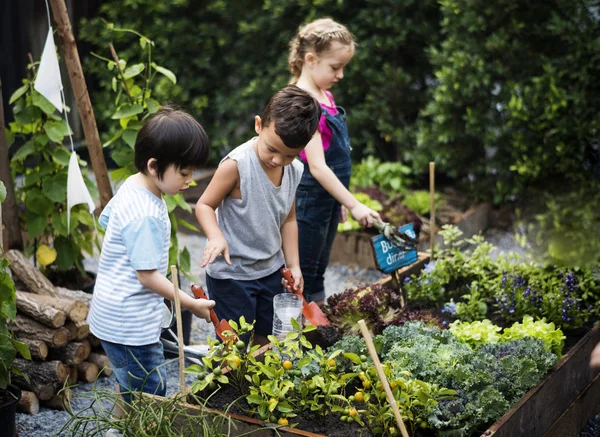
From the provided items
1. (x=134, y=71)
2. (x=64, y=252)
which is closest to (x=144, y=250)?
(x=134, y=71)

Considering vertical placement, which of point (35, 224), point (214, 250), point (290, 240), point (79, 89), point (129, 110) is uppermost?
point (79, 89)

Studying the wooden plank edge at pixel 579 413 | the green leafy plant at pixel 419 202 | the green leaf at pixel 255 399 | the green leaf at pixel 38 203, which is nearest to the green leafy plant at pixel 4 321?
the green leaf at pixel 255 399

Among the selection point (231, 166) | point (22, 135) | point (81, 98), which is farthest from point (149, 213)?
point (22, 135)

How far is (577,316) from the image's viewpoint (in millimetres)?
3465

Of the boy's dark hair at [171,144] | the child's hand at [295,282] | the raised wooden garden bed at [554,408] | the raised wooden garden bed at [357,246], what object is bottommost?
the raised wooden garden bed at [357,246]

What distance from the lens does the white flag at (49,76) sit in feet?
10.9

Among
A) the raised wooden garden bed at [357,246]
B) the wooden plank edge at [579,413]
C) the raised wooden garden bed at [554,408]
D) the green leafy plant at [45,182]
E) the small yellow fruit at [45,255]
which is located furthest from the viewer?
the raised wooden garden bed at [357,246]

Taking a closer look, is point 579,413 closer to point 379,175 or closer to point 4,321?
point 4,321

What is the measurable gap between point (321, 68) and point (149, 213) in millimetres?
1419

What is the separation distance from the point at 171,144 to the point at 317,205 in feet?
4.88

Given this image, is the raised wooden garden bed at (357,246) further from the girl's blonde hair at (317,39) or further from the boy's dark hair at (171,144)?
the boy's dark hair at (171,144)

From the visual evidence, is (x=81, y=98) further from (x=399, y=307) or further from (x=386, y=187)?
(x=386, y=187)

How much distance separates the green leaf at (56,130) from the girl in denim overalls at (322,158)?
121cm

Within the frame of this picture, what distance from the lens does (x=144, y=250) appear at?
2492mm
